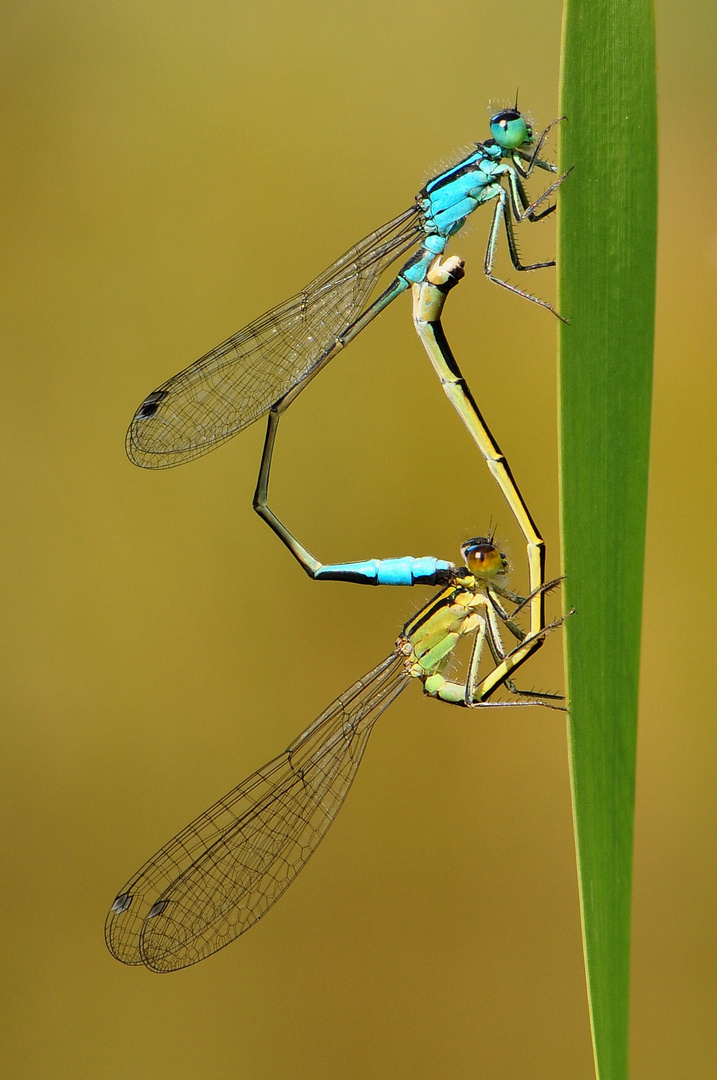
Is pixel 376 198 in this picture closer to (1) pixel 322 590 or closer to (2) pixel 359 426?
(2) pixel 359 426

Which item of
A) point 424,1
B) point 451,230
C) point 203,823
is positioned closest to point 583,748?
point 451,230

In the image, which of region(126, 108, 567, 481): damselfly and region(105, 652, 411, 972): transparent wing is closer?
region(126, 108, 567, 481): damselfly

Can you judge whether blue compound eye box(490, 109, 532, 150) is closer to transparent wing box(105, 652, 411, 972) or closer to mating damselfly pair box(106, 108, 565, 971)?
mating damselfly pair box(106, 108, 565, 971)

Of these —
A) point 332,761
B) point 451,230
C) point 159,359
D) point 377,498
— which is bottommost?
point 332,761

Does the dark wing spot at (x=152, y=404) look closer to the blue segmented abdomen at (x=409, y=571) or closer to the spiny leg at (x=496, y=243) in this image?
the blue segmented abdomen at (x=409, y=571)

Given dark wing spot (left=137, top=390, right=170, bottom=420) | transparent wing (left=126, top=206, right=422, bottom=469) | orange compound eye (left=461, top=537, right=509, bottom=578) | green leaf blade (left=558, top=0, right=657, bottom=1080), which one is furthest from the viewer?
dark wing spot (left=137, top=390, right=170, bottom=420)

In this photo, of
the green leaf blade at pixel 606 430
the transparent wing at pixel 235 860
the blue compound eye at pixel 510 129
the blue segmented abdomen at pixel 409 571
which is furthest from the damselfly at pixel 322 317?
the transparent wing at pixel 235 860

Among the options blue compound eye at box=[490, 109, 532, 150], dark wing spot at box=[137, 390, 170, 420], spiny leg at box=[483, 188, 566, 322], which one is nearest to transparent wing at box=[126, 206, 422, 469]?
dark wing spot at box=[137, 390, 170, 420]
